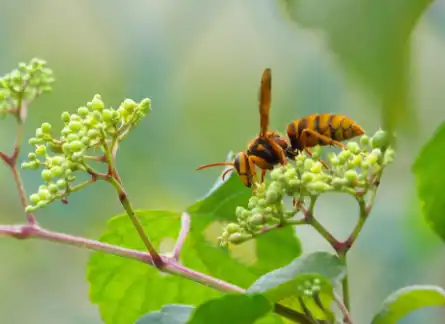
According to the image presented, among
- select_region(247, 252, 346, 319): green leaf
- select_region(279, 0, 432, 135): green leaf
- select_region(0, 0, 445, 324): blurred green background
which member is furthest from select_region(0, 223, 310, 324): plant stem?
select_region(0, 0, 445, 324): blurred green background

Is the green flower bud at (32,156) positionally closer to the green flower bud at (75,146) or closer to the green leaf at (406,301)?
the green flower bud at (75,146)

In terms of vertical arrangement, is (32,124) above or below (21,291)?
above

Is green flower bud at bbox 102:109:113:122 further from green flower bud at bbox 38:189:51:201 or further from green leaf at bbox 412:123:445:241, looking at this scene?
green leaf at bbox 412:123:445:241

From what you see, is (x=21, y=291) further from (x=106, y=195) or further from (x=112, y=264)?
(x=112, y=264)

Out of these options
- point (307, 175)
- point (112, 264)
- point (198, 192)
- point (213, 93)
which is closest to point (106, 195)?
point (198, 192)

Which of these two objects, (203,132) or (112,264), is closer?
(112,264)

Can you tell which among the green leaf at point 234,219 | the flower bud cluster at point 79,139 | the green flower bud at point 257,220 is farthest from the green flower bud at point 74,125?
the green leaf at point 234,219
